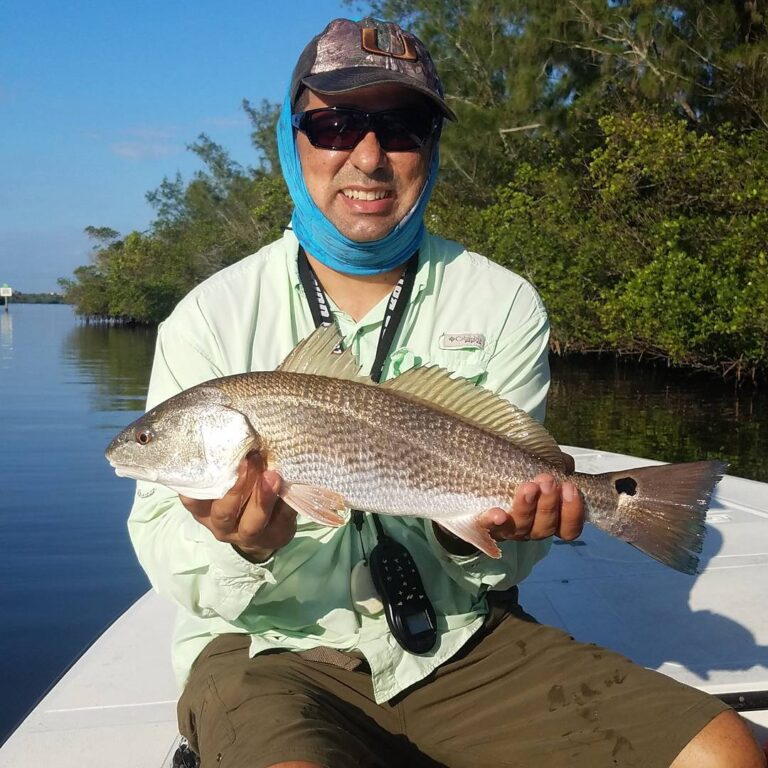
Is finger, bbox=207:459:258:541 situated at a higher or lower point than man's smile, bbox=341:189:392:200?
lower

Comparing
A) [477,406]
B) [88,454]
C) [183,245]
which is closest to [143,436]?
[477,406]

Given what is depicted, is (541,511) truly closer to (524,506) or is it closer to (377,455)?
(524,506)

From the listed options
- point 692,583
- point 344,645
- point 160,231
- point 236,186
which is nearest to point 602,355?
point 692,583

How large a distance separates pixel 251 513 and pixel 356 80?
1.59 m

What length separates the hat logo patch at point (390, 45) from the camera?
3.11m

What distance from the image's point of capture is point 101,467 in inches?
478

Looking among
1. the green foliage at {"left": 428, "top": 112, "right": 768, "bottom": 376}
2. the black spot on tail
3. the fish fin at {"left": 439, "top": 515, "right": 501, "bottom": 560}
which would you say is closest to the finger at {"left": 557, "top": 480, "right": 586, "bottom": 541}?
the black spot on tail

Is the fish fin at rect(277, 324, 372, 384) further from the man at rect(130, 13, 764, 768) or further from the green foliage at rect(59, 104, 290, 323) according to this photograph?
the green foliage at rect(59, 104, 290, 323)

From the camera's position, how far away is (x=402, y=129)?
3150 millimetres

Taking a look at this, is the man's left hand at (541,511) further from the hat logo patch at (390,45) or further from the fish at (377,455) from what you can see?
the hat logo patch at (390,45)

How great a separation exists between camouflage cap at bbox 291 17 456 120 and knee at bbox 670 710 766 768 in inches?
89.3

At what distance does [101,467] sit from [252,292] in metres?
9.90

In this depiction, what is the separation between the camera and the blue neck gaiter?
10.2 feet

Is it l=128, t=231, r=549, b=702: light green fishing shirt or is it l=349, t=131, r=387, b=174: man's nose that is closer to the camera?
l=128, t=231, r=549, b=702: light green fishing shirt
